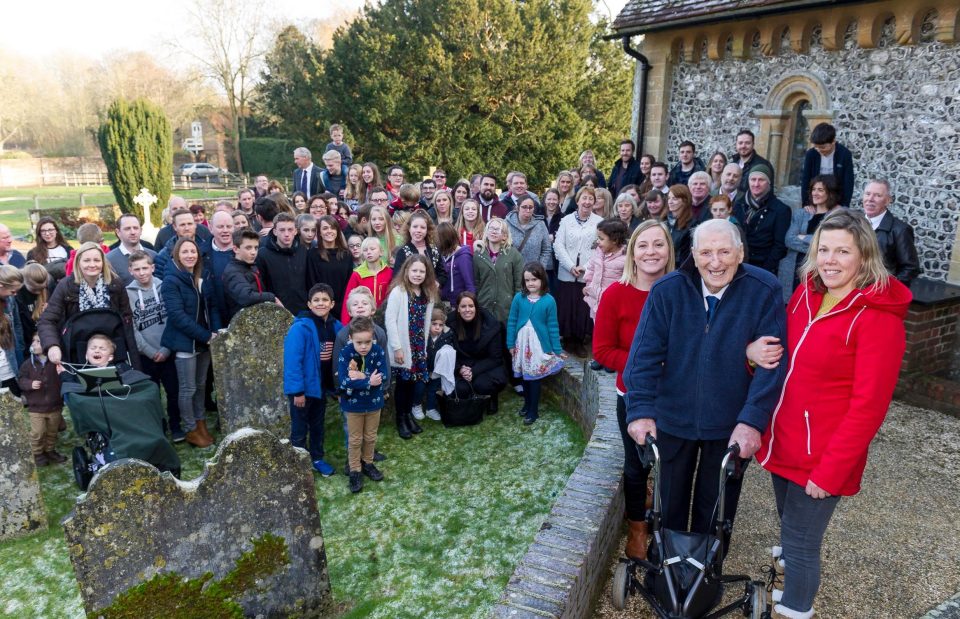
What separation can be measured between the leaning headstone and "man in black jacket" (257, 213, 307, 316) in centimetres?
57

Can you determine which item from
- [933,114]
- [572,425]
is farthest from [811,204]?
[572,425]

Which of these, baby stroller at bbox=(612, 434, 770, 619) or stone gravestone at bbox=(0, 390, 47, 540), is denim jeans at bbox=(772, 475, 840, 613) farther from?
stone gravestone at bbox=(0, 390, 47, 540)

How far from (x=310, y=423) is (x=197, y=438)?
1.35 meters

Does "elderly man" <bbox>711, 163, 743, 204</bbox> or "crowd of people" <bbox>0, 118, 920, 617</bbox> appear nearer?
"crowd of people" <bbox>0, 118, 920, 617</bbox>

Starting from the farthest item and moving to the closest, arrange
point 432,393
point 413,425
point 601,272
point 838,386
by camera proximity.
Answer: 1. point 432,393
2. point 413,425
3. point 601,272
4. point 838,386

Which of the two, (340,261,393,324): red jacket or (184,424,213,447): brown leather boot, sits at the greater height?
(340,261,393,324): red jacket

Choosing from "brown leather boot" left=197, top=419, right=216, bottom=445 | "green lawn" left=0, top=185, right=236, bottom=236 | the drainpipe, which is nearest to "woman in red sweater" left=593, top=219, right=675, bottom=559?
"brown leather boot" left=197, top=419, right=216, bottom=445

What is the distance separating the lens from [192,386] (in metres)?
6.05

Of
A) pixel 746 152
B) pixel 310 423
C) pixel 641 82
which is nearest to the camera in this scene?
pixel 310 423

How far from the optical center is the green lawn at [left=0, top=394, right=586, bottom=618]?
13.1ft

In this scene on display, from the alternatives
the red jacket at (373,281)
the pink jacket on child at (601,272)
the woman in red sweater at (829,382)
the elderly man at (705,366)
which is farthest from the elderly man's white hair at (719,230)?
the red jacket at (373,281)

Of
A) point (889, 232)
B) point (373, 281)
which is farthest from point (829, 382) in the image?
point (373, 281)

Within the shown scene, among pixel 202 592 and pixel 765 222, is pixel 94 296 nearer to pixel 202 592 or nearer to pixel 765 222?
pixel 202 592

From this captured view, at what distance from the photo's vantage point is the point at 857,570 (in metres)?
3.94
